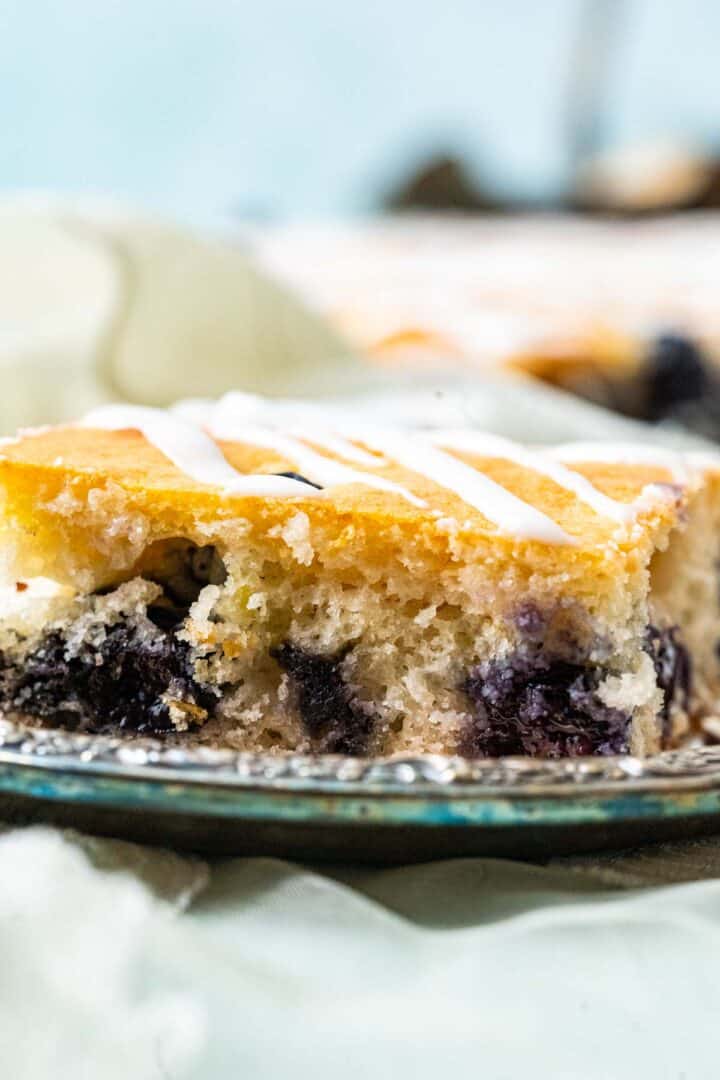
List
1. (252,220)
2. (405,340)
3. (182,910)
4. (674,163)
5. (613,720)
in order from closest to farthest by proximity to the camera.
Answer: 1. (182,910)
2. (613,720)
3. (405,340)
4. (252,220)
5. (674,163)

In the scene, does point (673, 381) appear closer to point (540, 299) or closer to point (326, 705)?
point (540, 299)

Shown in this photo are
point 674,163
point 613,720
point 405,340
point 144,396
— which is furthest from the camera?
point 674,163

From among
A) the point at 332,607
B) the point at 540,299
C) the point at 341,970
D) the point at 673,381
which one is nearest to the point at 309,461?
the point at 332,607

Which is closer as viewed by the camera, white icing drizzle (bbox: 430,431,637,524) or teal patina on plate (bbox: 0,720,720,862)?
teal patina on plate (bbox: 0,720,720,862)

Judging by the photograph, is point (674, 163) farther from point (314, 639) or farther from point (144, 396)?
point (314, 639)

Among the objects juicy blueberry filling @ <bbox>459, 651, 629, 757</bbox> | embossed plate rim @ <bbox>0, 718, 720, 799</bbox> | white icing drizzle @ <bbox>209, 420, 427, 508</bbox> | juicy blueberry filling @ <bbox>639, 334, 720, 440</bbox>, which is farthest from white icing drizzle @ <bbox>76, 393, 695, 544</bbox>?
juicy blueberry filling @ <bbox>639, 334, 720, 440</bbox>

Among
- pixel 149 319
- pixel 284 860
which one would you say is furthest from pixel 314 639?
pixel 149 319

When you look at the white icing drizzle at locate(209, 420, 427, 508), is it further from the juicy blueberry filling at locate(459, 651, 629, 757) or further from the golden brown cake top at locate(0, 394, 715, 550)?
the juicy blueberry filling at locate(459, 651, 629, 757)
